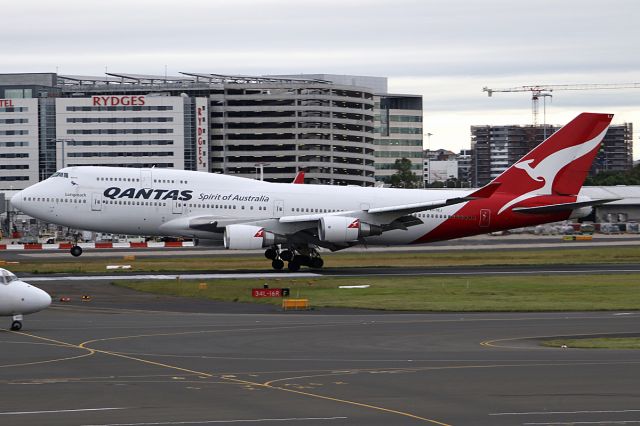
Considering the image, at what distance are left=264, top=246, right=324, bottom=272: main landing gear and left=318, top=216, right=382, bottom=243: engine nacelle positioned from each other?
2.52 meters

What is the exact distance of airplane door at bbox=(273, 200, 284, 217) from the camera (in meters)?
69.0

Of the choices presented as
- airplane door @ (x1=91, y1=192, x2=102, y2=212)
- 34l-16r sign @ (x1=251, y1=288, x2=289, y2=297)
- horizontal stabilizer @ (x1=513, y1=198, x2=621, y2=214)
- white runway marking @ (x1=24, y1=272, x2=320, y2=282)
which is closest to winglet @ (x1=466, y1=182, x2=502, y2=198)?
horizontal stabilizer @ (x1=513, y1=198, x2=621, y2=214)

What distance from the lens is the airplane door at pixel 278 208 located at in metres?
69.0

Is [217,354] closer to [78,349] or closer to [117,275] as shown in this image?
[78,349]

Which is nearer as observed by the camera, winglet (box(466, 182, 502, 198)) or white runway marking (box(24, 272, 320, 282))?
white runway marking (box(24, 272, 320, 282))

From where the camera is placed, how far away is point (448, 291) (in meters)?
55.0

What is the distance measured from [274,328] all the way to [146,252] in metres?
53.5

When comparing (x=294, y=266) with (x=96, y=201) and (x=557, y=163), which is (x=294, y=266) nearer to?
(x=96, y=201)

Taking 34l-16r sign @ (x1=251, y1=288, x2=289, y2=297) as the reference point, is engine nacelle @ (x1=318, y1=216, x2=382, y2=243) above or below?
above

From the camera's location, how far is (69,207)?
68438mm

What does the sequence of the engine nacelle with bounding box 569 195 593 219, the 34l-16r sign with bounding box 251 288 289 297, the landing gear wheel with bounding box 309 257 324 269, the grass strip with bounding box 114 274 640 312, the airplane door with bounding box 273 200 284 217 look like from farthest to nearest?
the engine nacelle with bounding box 569 195 593 219 → the landing gear wheel with bounding box 309 257 324 269 → the airplane door with bounding box 273 200 284 217 → the 34l-16r sign with bounding box 251 288 289 297 → the grass strip with bounding box 114 274 640 312

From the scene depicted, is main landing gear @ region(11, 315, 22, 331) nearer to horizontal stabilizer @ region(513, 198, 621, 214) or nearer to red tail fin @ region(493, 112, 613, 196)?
horizontal stabilizer @ region(513, 198, 621, 214)

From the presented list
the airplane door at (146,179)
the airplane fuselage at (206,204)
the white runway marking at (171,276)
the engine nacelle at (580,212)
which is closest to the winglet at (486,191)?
the airplane fuselage at (206,204)

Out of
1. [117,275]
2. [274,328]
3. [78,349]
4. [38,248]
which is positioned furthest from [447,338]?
[38,248]
